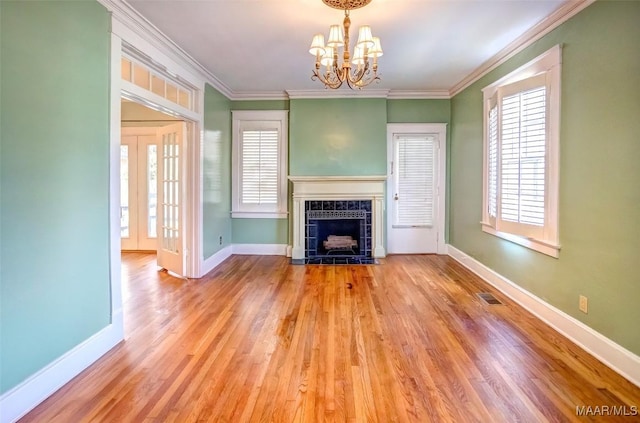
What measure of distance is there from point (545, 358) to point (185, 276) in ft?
13.3

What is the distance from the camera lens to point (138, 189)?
6.26 metres

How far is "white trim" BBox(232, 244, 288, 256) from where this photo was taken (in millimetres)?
5973

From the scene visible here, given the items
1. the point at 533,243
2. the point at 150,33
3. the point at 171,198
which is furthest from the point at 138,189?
the point at 533,243

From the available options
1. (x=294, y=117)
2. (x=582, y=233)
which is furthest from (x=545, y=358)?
(x=294, y=117)

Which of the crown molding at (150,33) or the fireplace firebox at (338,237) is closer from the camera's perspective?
the crown molding at (150,33)

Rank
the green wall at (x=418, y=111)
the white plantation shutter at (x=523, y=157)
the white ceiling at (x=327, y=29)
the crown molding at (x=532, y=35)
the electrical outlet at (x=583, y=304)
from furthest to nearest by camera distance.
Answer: the green wall at (x=418, y=111)
the white plantation shutter at (x=523, y=157)
the white ceiling at (x=327, y=29)
the crown molding at (x=532, y=35)
the electrical outlet at (x=583, y=304)

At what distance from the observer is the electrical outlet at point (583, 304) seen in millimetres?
2643

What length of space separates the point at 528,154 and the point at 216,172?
4110mm

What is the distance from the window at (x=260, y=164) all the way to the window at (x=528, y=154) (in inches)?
130

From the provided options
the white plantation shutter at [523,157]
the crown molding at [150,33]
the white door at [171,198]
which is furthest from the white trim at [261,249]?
the white plantation shutter at [523,157]

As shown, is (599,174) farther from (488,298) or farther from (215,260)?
(215,260)

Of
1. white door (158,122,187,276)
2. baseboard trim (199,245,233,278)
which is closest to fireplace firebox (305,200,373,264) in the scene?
baseboard trim (199,245,233,278)

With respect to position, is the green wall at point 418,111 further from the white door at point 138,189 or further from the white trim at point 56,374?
the white trim at point 56,374

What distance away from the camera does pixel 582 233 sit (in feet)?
8.85
